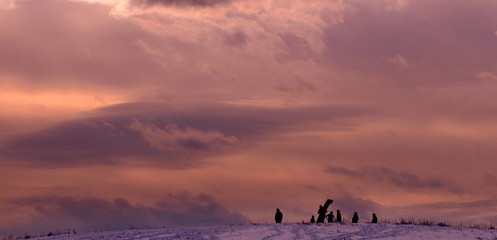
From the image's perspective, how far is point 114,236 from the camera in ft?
129

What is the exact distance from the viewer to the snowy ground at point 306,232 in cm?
3594

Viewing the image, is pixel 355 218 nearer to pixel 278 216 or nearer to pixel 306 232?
pixel 278 216

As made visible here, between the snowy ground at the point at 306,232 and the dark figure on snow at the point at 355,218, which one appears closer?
the snowy ground at the point at 306,232

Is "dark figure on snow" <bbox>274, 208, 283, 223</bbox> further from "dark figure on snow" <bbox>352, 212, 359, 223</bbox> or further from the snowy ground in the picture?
"dark figure on snow" <bbox>352, 212, 359, 223</bbox>

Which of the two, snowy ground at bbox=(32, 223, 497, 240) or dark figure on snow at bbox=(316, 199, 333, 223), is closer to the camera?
snowy ground at bbox=(32, 223, 497, 240)

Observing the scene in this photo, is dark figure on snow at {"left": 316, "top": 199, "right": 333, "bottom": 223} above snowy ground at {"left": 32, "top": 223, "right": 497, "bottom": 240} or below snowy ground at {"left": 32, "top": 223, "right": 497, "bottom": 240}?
above

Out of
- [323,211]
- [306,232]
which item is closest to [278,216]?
[323,211]

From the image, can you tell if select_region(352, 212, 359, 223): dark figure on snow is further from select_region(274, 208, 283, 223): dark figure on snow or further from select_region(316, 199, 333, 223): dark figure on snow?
select_region(274, 208, 283, 223): dark figure on snow

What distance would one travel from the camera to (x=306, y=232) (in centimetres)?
3747

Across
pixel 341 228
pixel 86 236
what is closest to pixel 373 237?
pixel 341 228

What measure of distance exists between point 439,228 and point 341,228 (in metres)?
5.96

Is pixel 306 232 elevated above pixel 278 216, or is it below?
below

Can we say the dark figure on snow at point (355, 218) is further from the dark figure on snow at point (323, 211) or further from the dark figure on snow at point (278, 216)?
the dark figure on snow at point (278, 216)

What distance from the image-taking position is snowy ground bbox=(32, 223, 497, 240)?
3594 cm
